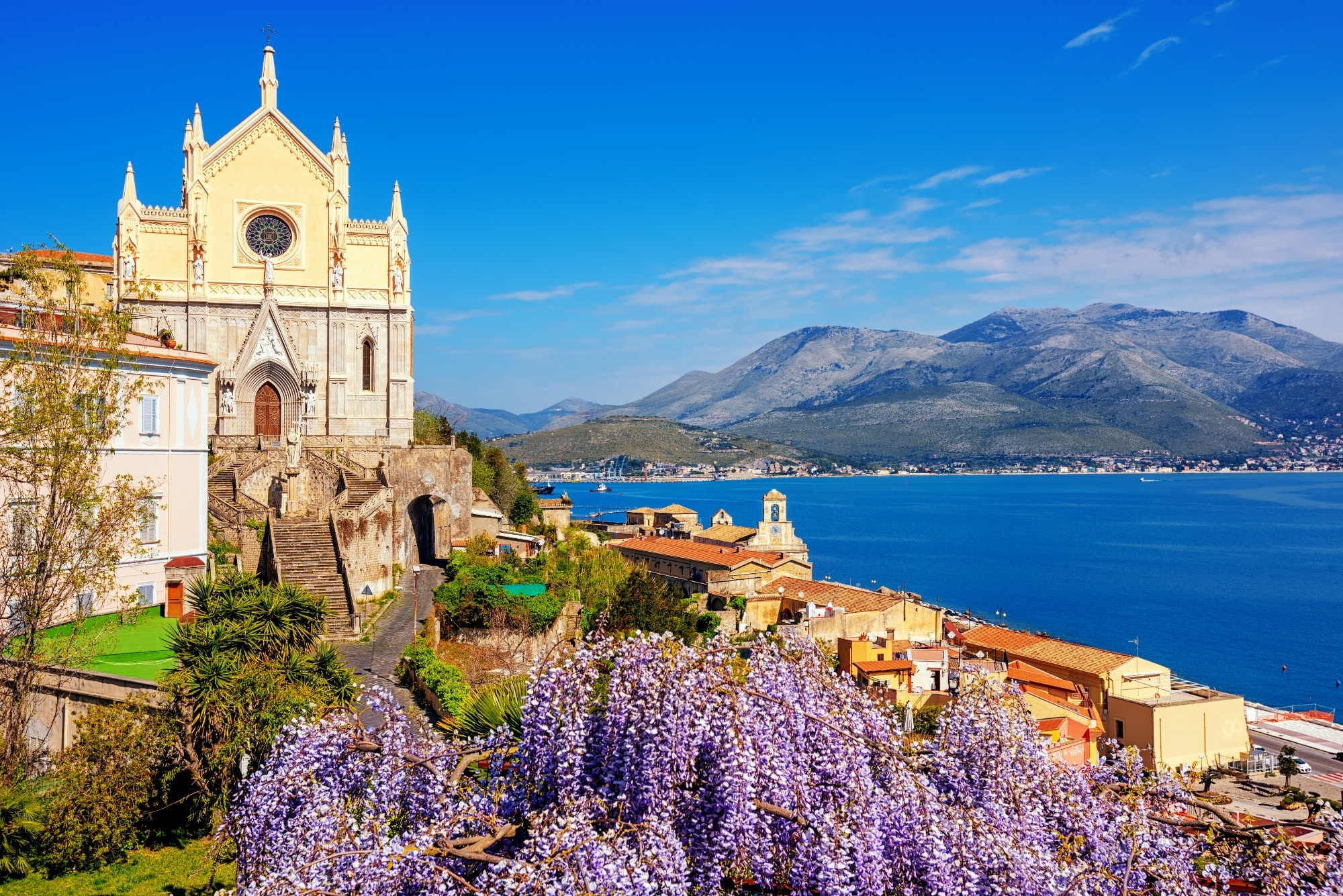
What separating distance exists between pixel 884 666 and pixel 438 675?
66.0ft

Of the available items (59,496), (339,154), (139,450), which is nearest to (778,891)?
(59,496)

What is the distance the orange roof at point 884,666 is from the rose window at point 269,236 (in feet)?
87.1

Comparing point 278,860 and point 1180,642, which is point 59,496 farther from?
point 1180,642

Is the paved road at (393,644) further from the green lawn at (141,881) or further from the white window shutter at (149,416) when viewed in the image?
the white window shutter at (149,416)

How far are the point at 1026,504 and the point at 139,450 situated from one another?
195m

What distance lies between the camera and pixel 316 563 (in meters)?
23.5

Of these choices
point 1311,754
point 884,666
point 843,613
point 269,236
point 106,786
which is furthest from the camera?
point 843,613

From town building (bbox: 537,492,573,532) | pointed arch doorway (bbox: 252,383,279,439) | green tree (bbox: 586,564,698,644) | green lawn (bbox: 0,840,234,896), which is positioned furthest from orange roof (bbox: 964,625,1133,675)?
green lawn (bbox: 0,840,234,896)

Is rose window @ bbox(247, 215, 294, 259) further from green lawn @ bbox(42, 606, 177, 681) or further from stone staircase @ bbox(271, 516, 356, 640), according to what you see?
green lawn @ bbox(42, 606, 177, 681)

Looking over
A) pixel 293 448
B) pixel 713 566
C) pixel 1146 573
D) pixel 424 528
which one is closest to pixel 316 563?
→ pixel 293 448

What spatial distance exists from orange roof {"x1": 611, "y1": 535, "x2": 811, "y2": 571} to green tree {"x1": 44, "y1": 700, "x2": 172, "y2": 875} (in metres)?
43.1

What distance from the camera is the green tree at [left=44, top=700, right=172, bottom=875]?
1253 cm

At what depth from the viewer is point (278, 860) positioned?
741cm

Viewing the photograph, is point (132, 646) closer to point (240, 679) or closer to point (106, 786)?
point (240, 679)
